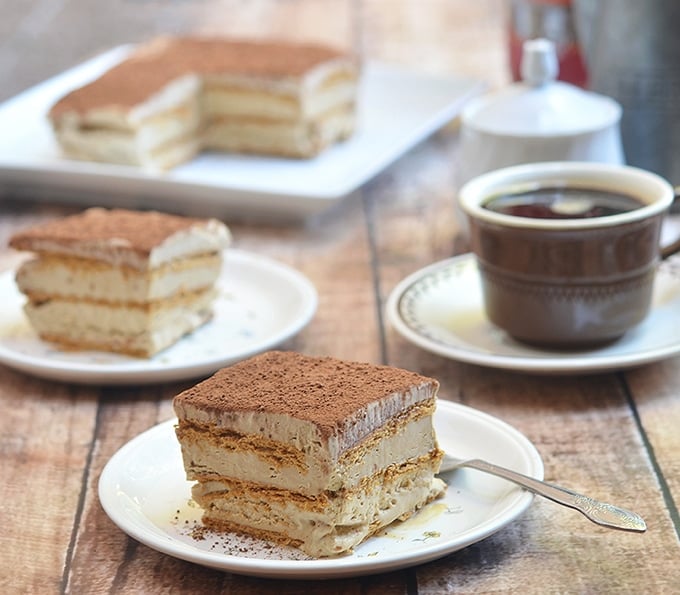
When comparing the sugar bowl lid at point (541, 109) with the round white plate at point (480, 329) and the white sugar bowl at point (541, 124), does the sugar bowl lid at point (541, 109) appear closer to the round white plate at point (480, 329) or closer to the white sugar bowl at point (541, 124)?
the white sugar bowl at point (541, 124)

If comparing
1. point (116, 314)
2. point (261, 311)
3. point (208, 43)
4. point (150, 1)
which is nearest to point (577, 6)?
point (208, 43)

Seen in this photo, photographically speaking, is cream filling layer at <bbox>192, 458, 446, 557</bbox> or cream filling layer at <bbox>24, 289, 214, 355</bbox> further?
cream filling layer at <bbox>24, 289, 214, 355</bbox>

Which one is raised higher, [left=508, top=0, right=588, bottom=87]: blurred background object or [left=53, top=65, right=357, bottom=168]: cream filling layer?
[left=508, top=0, right=588, bottom=87]: blurred background object

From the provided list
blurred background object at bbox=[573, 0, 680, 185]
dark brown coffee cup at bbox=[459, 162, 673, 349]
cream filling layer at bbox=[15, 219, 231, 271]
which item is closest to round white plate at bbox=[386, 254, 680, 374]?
dark brown coffee cup at bbox=[459, 162, 673, 349]

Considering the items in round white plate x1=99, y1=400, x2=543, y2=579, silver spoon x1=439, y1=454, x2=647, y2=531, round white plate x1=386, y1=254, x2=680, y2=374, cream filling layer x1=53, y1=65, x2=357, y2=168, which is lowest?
cream filling layer x1=53, y1=65, x2=357, y2=168

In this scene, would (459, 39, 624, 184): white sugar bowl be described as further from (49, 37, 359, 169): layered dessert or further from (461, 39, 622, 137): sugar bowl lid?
(49, 37, 359, 169): layered dessert

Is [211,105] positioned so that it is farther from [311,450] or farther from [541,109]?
[311,450]

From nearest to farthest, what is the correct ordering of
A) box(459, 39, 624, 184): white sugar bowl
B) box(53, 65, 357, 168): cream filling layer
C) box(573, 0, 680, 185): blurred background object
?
1. box(459, 39, 624, 184): white sugar bowl
2. box(573, 0, 680, 185): blurred background object
3. box(53, 65, 357, 168): cream filling layer
